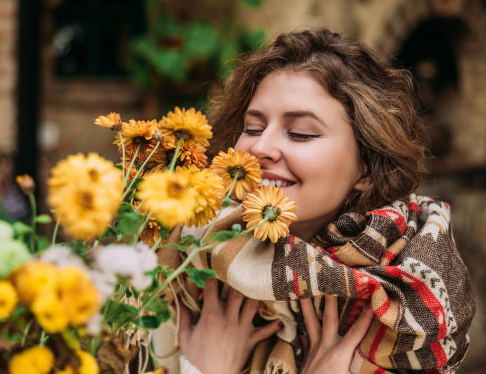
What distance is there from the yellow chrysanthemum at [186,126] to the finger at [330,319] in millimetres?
506

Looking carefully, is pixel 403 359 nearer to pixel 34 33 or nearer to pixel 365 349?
pixel 365 349

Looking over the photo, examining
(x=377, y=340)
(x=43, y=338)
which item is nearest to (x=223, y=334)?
(x=377, y=340)

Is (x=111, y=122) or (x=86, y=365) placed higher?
(x=111, y=122)

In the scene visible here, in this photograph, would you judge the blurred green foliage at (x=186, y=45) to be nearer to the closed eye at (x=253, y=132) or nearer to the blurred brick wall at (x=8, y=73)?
the blurred brick wall at (x=8, y=73)

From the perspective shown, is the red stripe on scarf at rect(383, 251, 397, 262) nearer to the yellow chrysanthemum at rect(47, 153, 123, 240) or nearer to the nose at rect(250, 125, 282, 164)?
the nose at rect(250, 125, 282, 164)

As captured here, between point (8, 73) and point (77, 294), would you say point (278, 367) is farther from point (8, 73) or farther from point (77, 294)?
point (8, 73)

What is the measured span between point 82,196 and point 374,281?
22.6 inches

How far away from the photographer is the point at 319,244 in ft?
3.34

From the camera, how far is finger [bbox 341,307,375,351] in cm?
93

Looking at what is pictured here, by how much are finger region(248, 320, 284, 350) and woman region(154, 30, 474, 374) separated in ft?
0.07

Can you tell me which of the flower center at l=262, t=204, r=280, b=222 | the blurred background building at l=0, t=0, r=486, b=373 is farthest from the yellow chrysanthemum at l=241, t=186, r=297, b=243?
the blurred background building at l=0, t=0, r=486, b=373

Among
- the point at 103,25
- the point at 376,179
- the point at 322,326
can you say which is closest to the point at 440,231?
the point at 376,179

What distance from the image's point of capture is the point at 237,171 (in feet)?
2.32

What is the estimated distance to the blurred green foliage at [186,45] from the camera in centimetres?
363
